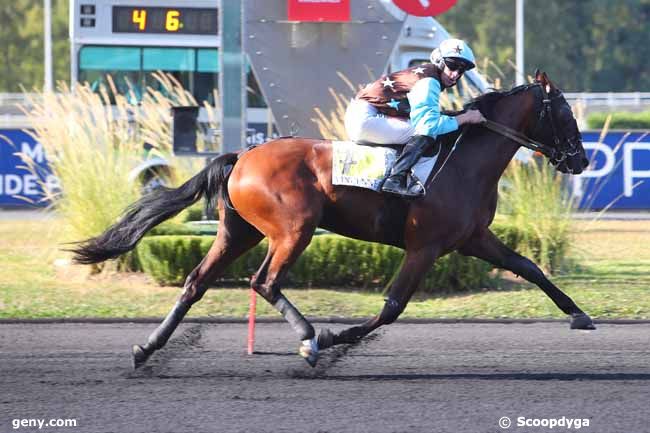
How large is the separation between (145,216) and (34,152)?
36.4 ft

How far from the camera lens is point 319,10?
13.4 metres

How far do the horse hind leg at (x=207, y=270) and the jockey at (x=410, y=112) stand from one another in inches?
Result: 38.7

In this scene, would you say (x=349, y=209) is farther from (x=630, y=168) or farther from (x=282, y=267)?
(x=630, y=168)

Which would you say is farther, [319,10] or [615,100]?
[615,100]

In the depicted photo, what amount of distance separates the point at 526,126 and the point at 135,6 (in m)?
11.7

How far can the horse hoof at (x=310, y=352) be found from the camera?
7.21 m

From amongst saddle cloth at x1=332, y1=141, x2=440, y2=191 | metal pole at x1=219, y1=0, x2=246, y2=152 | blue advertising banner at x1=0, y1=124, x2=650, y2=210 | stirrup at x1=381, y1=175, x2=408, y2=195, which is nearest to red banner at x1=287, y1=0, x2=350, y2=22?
metal pole at x1=219, y1=0, x2=246, y2=152

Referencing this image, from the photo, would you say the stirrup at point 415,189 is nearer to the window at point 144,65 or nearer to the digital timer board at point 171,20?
the window at point 144,65

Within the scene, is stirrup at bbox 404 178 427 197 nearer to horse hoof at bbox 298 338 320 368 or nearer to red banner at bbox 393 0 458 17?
horse hoof at bbox 298 338 320 368

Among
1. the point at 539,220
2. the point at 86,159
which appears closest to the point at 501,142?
the point at 539,220

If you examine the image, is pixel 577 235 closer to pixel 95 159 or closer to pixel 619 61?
pixel 95 159

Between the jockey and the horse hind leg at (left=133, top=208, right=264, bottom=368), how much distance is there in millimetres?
983

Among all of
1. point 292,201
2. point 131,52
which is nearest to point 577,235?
point 292,201
